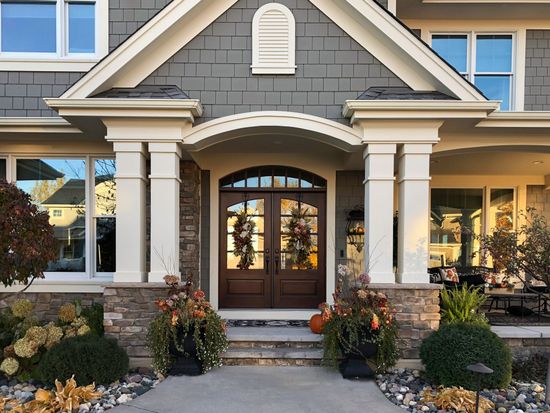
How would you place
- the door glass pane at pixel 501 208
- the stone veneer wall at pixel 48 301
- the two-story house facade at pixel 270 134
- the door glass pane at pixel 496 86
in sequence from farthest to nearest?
the door glass pane at pixel 501 208 < the door glass pane at pixel 496 86 < the stone veneer wall at pixel 48 301 < the two-story house facade at pixel 270 134

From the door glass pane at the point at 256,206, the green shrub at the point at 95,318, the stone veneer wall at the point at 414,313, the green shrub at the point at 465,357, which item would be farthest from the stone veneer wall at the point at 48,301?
the green shrub at the point at 465,357

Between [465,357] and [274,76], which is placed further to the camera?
[274,76]

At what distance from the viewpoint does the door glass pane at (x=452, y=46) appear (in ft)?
23.0

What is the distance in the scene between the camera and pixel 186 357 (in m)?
4.82

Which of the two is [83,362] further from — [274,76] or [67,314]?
[274,76]

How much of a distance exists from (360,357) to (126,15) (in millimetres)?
5848

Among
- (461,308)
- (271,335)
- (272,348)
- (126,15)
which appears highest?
(126,15)

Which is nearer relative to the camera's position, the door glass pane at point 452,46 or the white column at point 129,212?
the white column at point 129,212

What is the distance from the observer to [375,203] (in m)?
5.15

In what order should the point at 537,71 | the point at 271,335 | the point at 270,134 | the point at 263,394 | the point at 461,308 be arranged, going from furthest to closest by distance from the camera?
the point at 537,71 → the point at 270,134 → the point at 271,335 → the point at 461,308 → the point at 263,394

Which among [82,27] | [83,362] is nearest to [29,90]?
[82,27]

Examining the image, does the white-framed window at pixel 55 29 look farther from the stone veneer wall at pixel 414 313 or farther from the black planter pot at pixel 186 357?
the stone veneer wall at pixel 414 313

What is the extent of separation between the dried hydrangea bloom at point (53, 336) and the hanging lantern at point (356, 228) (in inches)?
179

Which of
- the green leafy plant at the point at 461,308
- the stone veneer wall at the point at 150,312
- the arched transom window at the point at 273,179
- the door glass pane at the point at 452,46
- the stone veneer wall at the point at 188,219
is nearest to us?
the stone veneer wall at the point at 150,312
